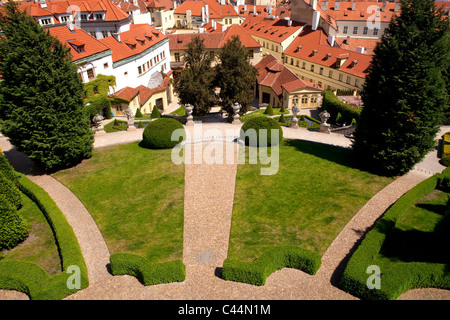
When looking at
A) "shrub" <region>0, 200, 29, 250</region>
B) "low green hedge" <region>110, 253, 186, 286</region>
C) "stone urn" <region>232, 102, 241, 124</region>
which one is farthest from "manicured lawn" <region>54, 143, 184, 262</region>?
"stone urn" <region>232, 102, 241, 124</region>

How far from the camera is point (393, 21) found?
20.9m

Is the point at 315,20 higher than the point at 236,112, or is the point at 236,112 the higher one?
the point at 315,20

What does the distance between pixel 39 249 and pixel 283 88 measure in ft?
130

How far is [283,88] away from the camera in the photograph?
47500mm

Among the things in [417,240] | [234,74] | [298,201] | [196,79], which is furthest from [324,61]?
[417,240]

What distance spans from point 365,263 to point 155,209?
12.2 metres

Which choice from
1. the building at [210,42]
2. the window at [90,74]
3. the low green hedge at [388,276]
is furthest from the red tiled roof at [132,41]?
the low green hedge at [388,276]

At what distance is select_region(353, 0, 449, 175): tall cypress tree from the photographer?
63.6ft

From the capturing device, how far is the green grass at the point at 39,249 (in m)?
15.7

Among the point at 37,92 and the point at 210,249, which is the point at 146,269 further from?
the point at 37,92

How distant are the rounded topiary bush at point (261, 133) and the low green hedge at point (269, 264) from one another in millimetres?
13419

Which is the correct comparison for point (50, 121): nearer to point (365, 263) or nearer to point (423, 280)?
point (365, 263)
